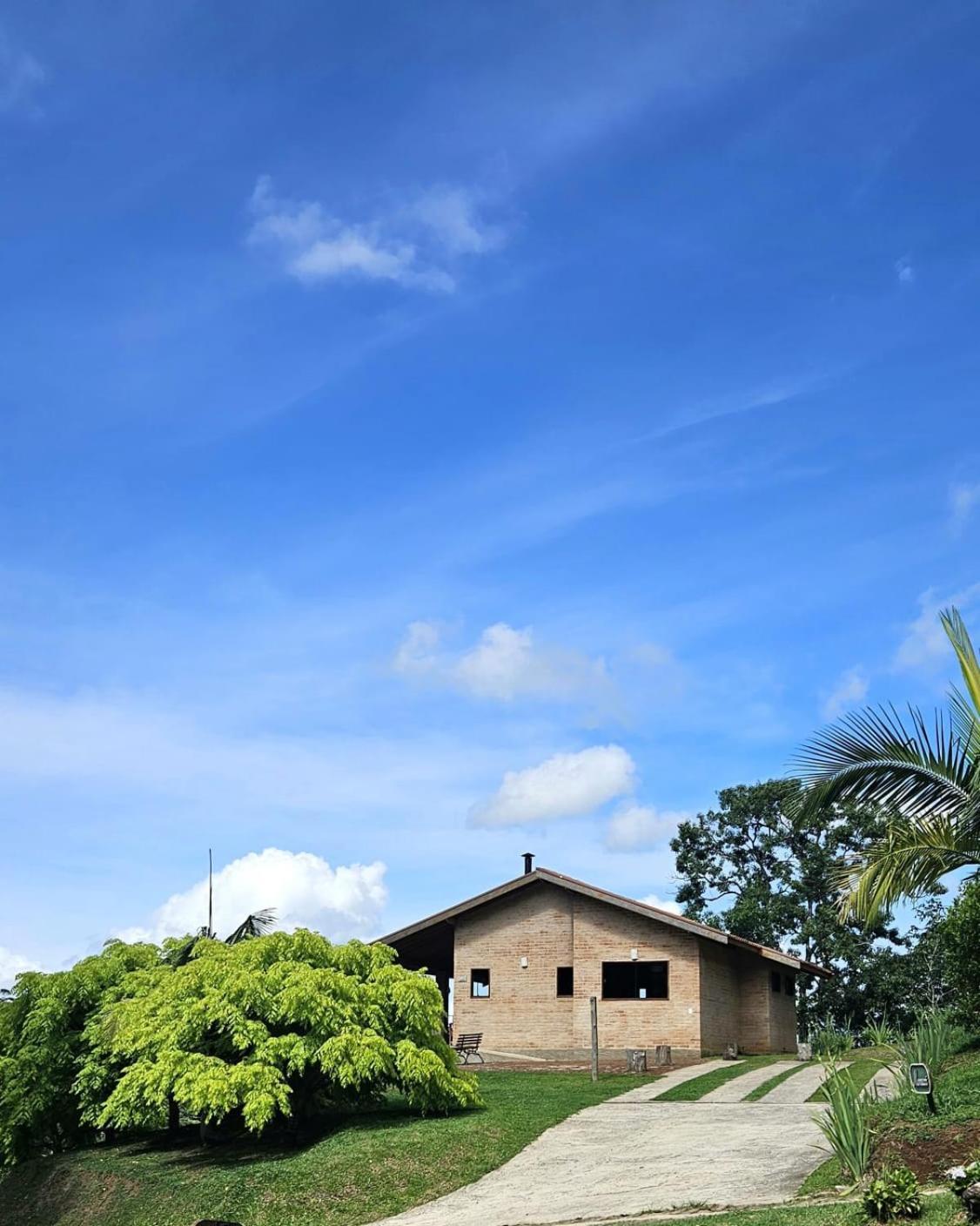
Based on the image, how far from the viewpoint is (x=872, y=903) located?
569 inches

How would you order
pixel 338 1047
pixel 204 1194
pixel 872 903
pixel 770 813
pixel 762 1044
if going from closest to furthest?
pixel 872 903, pixel 204 1194, pixel 338 1047, pixel 762 1044, pixel 770 813

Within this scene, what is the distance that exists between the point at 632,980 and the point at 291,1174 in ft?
55.9

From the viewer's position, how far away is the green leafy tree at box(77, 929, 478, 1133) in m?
18.6

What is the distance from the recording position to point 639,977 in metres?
32.7

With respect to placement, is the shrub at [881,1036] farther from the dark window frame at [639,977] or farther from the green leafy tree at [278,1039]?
the dark window frame at [639,977]

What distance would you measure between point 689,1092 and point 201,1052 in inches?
363

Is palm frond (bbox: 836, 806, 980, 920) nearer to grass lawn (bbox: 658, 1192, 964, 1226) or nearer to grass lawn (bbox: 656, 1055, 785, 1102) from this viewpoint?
grass lawn (bbox: 658, 1192, 964, 1226)

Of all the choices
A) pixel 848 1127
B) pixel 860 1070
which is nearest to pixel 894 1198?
pixel 848 1127

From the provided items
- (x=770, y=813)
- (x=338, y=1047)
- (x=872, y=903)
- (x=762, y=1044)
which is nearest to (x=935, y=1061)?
(x=872, y=903)

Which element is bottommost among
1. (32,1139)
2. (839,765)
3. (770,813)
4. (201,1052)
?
(32,1139)

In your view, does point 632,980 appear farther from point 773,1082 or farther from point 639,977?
point 773,1082

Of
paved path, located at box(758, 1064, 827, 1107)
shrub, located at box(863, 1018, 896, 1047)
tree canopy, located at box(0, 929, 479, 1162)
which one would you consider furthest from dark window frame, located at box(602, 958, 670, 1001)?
shrub, located at box(863, 1018, 896, 1047)

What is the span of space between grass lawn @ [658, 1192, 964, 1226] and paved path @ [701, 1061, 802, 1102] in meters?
9.27

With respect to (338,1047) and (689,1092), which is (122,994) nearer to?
(338,1047)
